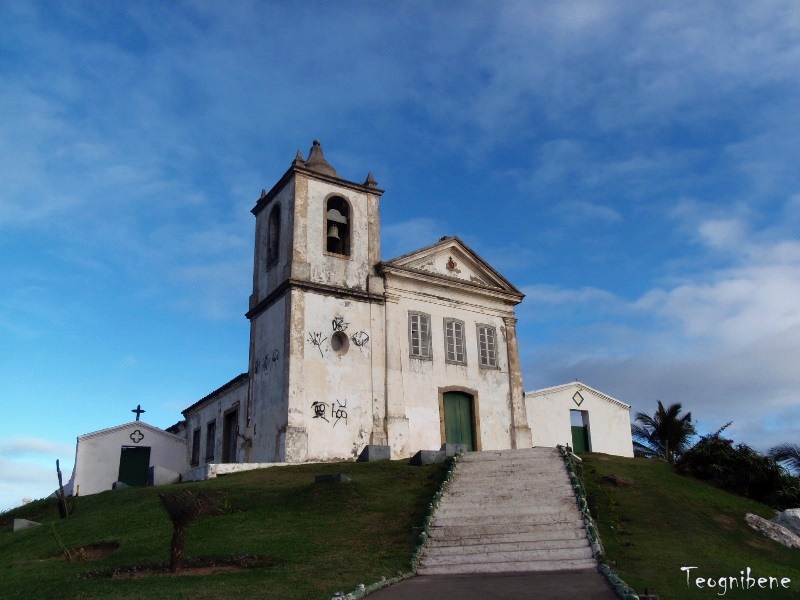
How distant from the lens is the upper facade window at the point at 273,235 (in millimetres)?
24859

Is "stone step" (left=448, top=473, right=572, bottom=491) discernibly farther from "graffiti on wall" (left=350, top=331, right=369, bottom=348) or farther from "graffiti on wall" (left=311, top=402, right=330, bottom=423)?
"graffiti on wall" (left=350, top=331, right=369, bottom=348)

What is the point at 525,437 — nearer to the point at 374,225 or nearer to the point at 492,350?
the point at 492,350

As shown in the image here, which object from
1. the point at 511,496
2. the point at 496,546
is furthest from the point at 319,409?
the point at 496,546

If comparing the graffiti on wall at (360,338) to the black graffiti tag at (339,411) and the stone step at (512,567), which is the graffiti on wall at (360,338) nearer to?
the black graffiti tag at (339,411)

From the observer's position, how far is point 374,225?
82.5 ft

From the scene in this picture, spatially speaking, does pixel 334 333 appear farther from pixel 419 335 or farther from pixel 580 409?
pixel 580 409

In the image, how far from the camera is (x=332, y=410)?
2178 cm

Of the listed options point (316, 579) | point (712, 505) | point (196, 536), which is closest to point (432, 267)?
point (712, 505)

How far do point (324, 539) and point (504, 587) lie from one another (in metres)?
3.76

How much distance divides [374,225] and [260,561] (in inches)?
619

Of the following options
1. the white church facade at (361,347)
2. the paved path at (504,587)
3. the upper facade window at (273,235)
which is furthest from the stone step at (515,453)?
the upper facade window at (273,235)

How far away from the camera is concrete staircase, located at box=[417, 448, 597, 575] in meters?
11.1

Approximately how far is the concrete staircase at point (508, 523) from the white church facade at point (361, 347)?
5.85m

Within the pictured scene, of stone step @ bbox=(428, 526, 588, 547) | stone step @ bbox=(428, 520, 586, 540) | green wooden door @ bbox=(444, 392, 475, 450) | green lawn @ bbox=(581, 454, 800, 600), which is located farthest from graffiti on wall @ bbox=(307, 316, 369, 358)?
stone step @ bbox=(428, 526, 588, 547)
